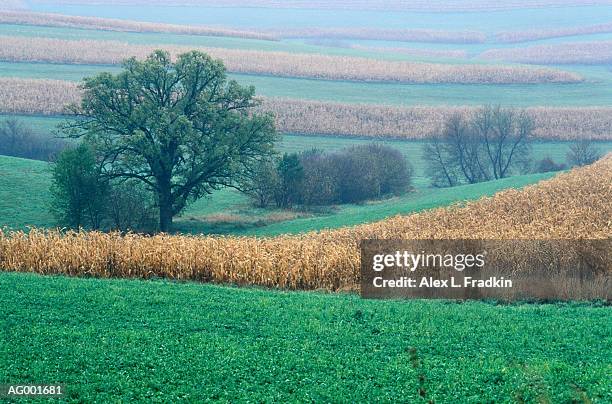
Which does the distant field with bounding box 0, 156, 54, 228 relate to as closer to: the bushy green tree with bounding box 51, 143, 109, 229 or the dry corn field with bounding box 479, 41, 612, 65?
the bushy green tree with bounding box 51, 143, 109, 229

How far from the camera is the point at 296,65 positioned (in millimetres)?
126750

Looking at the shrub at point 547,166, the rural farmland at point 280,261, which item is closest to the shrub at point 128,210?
the rural farmland at point 280,261

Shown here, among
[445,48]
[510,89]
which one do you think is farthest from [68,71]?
[445,48]

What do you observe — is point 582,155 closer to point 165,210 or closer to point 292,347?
point 165,210

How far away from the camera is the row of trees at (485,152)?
73688mm

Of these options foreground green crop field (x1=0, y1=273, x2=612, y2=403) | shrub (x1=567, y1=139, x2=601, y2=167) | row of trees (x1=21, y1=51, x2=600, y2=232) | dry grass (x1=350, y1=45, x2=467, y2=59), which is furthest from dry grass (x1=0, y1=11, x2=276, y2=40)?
foreground green crop field (x1=0, y1=273, x2=612, y2=403)

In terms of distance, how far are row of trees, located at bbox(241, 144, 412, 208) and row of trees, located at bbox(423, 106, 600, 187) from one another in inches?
186

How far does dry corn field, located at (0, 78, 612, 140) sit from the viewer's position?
86562 millimetres

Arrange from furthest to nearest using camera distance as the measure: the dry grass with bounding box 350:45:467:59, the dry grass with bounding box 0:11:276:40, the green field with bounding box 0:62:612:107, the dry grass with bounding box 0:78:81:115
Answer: the dry grass with bounding box 350:45:467:59 < the dry grass with bounding box 0:11:276:40 < the green field with bounding box 0:62:612:107 < the dry grass with bounding box 0:78:81:115

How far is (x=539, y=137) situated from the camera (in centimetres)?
8706

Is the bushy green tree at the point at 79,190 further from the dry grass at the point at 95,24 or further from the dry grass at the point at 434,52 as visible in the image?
the dry grass at the point at 434,52

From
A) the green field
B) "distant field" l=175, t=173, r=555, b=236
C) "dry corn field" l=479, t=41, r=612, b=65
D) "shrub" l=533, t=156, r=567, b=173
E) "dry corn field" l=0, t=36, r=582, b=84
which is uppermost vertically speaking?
"dry corn field" l=479, t=41, r=612, b=65

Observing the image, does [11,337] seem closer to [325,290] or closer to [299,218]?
[325,290]

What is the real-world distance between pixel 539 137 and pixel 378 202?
33.3 m
